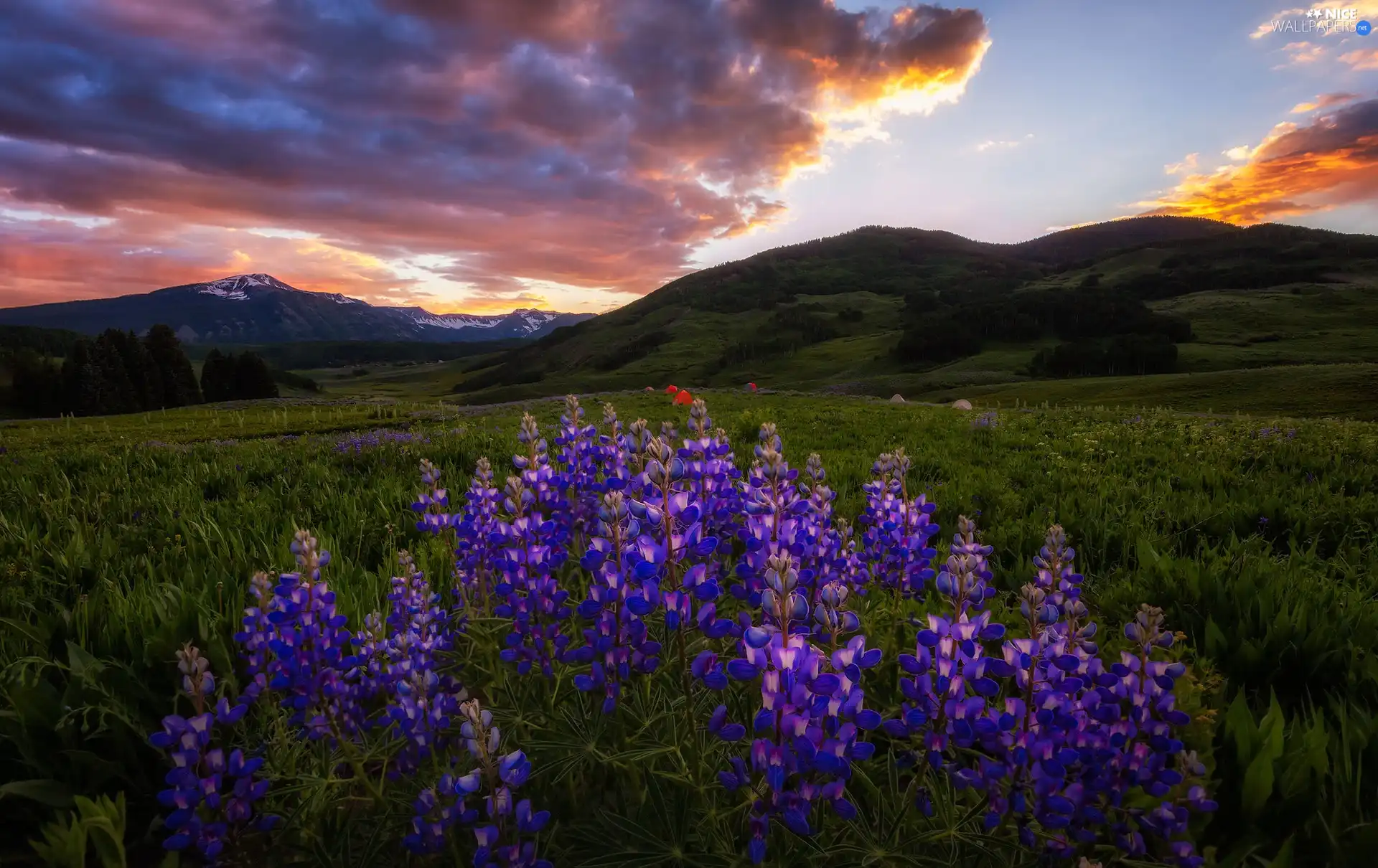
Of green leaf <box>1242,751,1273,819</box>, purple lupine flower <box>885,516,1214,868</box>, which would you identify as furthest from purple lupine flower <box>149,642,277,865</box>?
green leaf <box>1242,751,1273,819</box>

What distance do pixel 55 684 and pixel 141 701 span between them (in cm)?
51

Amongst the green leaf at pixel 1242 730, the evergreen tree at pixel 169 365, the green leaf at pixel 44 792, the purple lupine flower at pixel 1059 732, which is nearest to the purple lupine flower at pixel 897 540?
the purple lupine flower at pixel 1059 732

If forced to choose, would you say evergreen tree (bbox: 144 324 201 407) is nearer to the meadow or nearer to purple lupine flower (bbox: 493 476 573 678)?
the meadow

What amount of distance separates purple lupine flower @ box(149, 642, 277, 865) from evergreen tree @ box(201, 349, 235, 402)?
119 meters

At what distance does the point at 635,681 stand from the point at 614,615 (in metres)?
0.50

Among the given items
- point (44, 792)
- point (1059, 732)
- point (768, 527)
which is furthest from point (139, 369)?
point (1059, 732)

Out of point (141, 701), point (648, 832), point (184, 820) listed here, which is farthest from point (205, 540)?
point (648, 832)

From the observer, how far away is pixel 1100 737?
1.83 metres

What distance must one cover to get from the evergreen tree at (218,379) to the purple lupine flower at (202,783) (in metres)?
119

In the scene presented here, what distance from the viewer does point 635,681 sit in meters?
2.40

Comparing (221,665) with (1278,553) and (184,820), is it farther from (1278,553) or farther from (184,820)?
(1278,553)

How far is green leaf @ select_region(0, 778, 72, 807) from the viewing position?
2205 mm

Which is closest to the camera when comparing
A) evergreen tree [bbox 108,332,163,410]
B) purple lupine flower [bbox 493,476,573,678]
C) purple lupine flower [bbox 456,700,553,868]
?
purple lupine flower [bbox 456,700,553,868]

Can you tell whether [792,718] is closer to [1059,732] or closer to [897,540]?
[1059,732]
